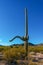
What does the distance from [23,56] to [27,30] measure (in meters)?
1.76

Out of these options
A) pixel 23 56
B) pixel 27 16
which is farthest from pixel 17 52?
pixel 27 16

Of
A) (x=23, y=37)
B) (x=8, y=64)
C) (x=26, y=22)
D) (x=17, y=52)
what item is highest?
(x=26, y=22)

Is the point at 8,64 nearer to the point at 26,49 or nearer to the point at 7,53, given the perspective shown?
the point at 7,53

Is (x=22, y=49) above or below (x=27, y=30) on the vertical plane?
below

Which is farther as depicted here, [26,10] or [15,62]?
[26,10]

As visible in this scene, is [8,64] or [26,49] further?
[26,49]

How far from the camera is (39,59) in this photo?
13547 mm

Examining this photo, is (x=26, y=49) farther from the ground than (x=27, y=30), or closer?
closer

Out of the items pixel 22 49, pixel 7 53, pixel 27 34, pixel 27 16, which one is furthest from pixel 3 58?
pixel 27 16

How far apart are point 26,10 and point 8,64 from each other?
3820 mm

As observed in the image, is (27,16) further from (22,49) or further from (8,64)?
(8,64)

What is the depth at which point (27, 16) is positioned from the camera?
45.0 ft

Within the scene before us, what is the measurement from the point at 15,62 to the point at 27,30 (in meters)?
2.30

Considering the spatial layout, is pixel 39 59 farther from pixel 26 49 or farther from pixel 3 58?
pixel 3 58
